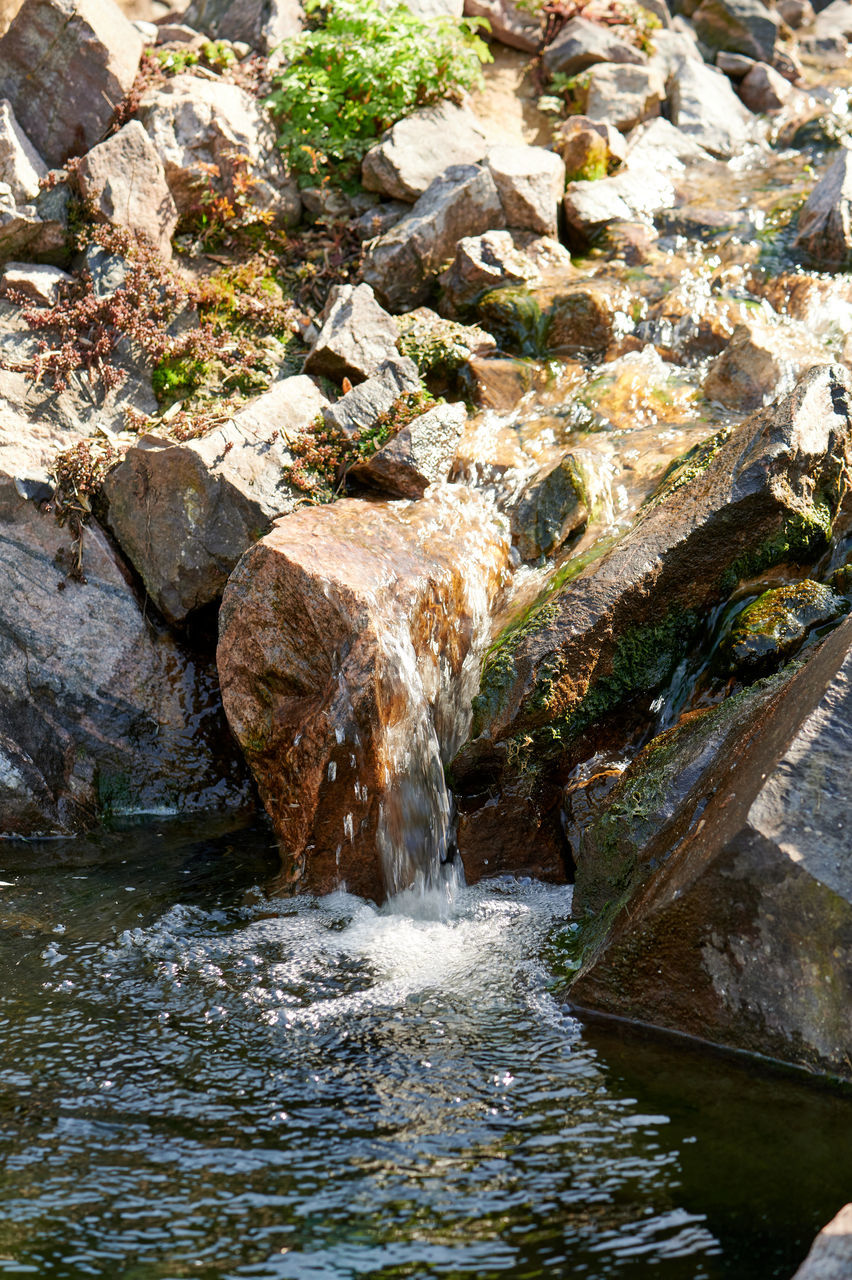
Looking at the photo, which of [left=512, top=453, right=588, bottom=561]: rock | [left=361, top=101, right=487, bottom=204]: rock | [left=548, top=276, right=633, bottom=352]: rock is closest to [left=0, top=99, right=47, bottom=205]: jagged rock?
[left=361, top=101, right=487, bottom=204]: rock

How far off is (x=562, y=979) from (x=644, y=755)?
1339mm

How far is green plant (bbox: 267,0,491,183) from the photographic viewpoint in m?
11.1

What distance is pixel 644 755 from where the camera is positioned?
18.8ft

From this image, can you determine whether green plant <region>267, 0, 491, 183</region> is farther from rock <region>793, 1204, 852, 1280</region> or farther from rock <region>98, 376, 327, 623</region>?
rock <region>793, 1204, 852, 1280</region>

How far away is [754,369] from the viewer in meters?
8.78

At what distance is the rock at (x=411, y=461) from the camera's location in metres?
8.08

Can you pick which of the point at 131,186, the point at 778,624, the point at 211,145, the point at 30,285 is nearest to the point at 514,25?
the point at 211,145

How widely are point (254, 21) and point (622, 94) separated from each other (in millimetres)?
4841

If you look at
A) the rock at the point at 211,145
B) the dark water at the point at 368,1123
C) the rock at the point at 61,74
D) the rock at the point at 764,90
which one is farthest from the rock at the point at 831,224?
the dark water at the point at 368,1123

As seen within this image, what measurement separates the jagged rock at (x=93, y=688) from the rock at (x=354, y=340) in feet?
8.42

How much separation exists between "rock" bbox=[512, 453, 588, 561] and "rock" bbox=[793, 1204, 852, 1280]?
517 centimetres

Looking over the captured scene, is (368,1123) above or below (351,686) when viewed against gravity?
below

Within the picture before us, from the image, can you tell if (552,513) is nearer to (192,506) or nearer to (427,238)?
(192,506)

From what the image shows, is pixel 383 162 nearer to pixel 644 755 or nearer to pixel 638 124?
pixel 638 124
